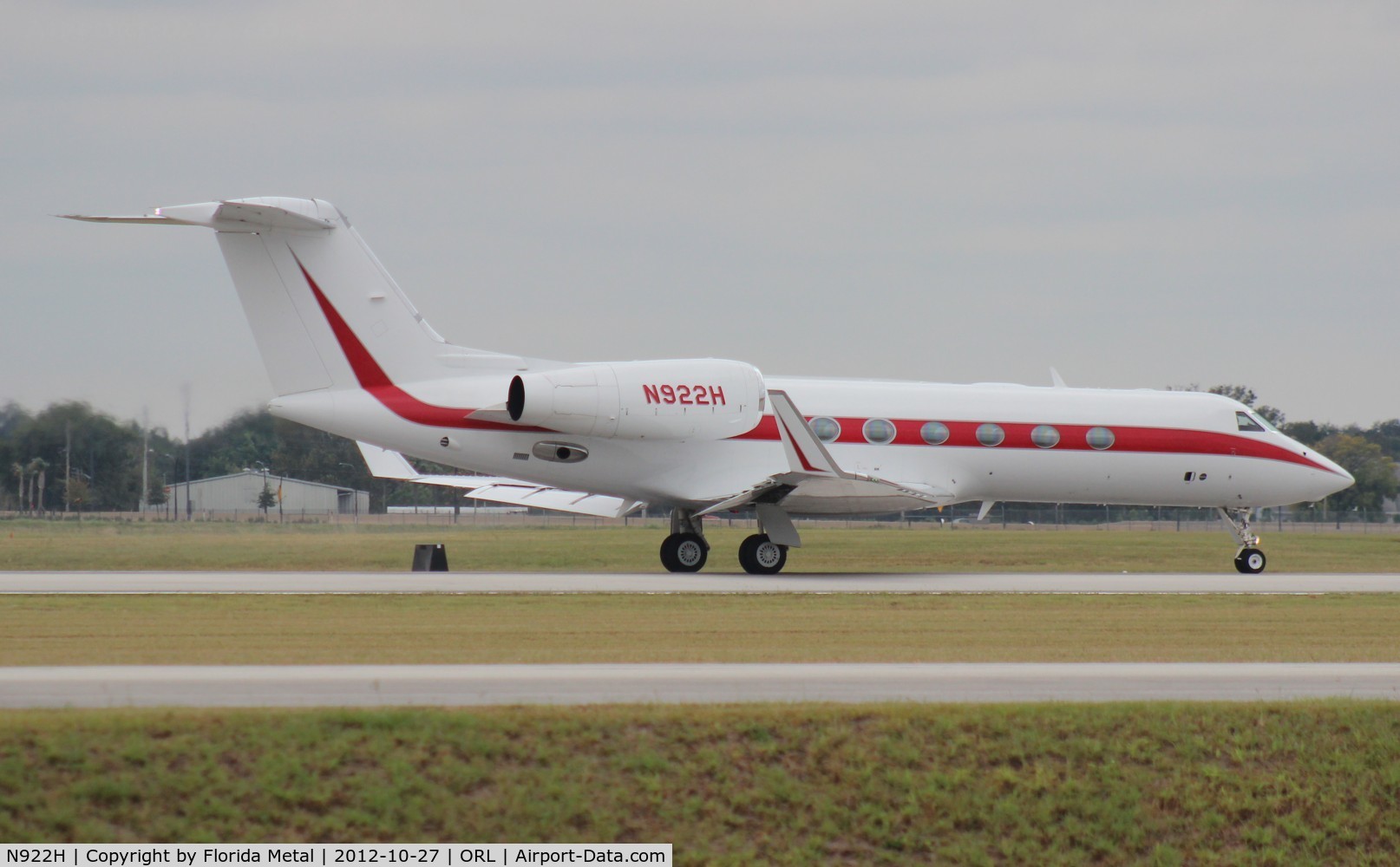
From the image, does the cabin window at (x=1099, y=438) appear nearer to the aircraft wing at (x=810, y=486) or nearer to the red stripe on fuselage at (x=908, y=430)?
the red stripe on fuselage at (x=908, y=430)

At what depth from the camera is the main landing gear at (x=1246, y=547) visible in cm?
2956

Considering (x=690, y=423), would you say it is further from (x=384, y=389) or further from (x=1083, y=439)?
(x=1083, y=439)

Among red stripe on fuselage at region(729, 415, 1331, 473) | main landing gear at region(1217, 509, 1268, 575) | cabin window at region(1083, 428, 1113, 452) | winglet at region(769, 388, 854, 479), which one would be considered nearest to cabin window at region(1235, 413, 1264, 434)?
red stripe on fuselage at region(729, 415, 1331, 473)

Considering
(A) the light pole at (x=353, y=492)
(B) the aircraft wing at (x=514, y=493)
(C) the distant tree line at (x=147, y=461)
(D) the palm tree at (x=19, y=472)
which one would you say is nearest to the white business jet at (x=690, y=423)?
(B) the aircraft wing at (x=514, y=493)

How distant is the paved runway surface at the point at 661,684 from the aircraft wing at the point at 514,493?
1622cm

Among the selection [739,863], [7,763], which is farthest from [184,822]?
[739,863]

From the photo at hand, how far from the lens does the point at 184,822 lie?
9086 mm

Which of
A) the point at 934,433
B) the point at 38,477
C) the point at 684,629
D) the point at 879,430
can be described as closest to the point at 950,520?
the point at 934,433

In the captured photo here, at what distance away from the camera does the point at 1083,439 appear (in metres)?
28.8

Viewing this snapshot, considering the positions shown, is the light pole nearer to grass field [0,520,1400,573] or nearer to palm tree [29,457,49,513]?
grass field [0,520,1400,573]

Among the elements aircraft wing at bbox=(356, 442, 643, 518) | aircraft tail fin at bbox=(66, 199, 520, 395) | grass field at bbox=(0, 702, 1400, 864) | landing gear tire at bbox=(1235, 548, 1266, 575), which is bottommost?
grass field at bbox=(0, 702, 1400, 864)

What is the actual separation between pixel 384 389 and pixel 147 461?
24663 mm

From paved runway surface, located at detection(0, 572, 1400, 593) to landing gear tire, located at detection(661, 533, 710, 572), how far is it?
27cm

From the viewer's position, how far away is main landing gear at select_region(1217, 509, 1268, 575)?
97.0 ft
